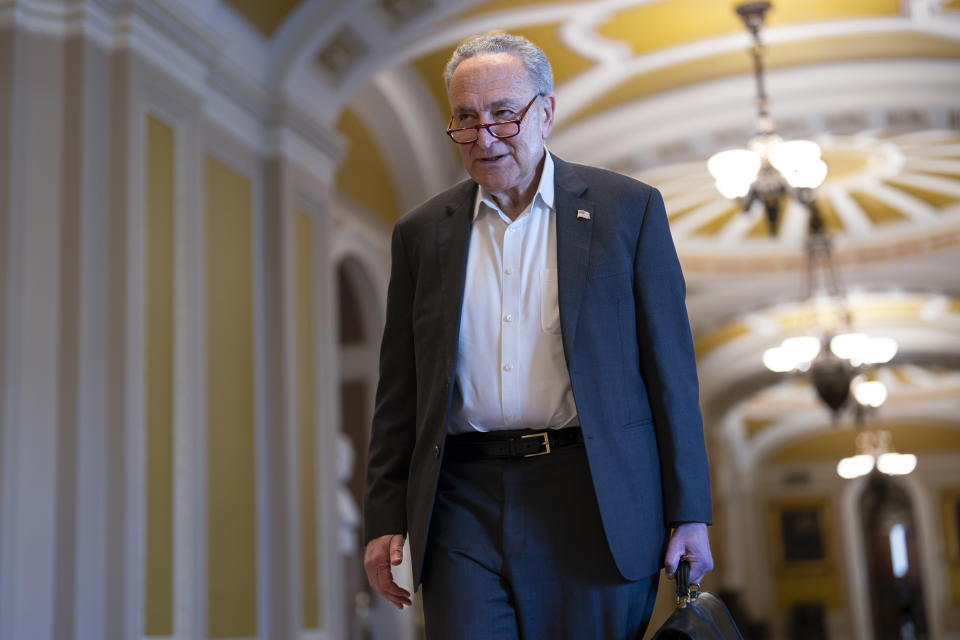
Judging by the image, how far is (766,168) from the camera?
7.96 meters

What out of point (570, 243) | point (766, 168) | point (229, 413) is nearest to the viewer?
point (570, 243)

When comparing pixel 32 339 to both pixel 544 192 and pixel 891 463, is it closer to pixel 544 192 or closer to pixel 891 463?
pixel 544 192

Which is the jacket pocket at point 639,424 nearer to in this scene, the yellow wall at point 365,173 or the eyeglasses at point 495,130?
the eyeglasses at point 495,130

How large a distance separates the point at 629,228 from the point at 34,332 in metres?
2.97

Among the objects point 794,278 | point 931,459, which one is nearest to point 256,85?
point 794,278

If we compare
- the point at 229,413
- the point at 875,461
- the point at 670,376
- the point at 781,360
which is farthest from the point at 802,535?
the point at 670,376

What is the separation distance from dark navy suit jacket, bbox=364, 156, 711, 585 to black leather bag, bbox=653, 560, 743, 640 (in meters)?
0.07

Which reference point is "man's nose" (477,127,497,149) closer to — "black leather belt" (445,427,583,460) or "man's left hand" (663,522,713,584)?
"black leather belt" (445,427,583,460)

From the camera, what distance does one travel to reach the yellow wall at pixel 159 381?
4824mm

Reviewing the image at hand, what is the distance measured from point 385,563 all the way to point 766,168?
242 inches

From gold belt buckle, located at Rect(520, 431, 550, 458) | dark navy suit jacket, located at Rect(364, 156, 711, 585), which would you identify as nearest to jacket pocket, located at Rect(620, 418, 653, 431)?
dark navy suit jacket, located at Rect(364, 156, 711, 585)

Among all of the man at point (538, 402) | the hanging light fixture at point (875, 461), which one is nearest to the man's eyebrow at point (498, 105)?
the man at point (538, 402)

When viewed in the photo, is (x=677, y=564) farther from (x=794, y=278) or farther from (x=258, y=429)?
(x=794, y=278)

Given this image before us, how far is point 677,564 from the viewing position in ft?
7.26
